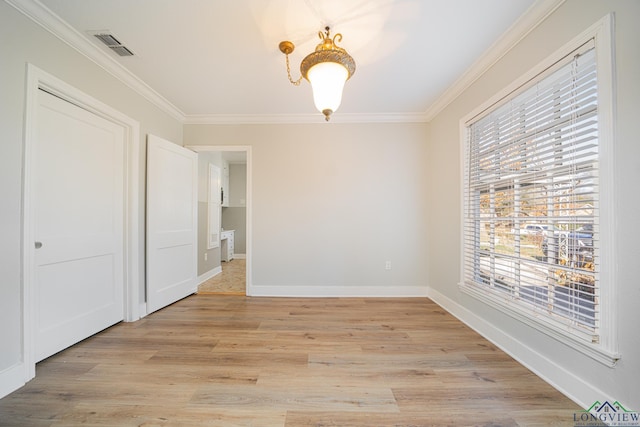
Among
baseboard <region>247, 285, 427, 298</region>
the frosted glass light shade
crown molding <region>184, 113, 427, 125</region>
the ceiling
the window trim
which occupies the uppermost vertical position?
the ceiling

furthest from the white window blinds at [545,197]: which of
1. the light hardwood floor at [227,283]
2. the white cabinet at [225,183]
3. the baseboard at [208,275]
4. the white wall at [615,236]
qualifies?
the white cabinet at [225,183]

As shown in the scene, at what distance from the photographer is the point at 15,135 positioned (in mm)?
1481

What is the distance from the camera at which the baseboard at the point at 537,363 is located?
1345 millimetres

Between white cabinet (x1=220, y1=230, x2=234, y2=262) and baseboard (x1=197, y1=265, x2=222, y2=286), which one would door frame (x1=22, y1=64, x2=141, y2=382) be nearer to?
baseboard (x1=197, y1=265, x2=222, y2=286)

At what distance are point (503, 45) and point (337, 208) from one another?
88.7 inches

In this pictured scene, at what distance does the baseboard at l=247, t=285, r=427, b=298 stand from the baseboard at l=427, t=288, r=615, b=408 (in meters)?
0.77

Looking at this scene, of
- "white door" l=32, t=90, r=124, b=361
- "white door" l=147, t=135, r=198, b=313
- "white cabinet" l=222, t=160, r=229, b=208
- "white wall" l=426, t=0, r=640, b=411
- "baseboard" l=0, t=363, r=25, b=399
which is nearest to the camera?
"white wall" l=426, t=0, r=640, b=411

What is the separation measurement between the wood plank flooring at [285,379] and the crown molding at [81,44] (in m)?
2.44

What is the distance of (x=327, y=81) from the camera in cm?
149

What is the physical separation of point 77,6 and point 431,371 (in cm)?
354

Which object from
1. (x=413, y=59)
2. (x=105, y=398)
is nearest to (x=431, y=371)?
(x=105, y=398)

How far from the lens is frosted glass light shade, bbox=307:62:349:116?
4.87ft

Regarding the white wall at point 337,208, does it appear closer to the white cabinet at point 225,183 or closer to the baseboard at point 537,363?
the baseboard at point 537,363

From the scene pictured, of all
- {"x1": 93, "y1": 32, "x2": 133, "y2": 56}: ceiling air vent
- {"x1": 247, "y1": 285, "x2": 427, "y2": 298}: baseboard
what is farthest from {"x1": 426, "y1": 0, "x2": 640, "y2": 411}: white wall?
{"x1": 93, "y1": 32, "x2": 133, "y2": 56}: ceiling air vent
